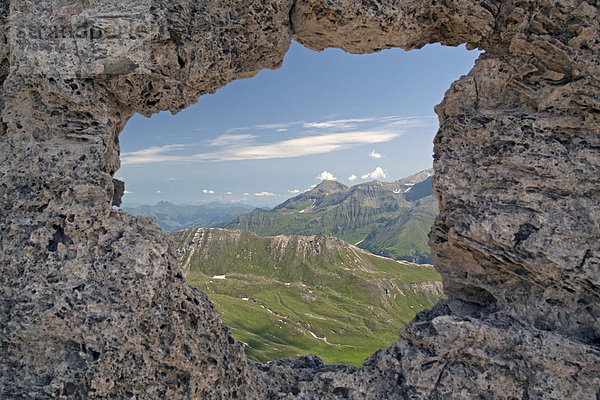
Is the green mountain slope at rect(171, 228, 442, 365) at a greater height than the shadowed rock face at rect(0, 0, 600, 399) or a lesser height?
lesser

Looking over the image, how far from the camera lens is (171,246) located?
12.5 m

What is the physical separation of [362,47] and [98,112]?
10519 millimetres

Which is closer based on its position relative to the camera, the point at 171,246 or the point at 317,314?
the point at 171,246

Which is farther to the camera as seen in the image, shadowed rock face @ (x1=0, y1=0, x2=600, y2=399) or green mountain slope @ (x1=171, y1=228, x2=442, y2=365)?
green mountain slope @ (x1=171, y1=228, x2=442, y2=365)

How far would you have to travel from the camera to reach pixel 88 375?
966cm

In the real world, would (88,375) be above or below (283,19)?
below

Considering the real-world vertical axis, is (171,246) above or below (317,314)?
Result: above

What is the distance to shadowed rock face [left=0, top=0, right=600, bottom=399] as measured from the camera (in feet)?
33.5

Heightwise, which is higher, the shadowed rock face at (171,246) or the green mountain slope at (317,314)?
the shadowed rock face at (171,246)

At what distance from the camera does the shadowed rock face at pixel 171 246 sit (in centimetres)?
1021

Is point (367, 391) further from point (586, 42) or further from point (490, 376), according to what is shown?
point (586, 42)

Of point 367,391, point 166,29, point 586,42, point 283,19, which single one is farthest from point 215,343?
point 586,42

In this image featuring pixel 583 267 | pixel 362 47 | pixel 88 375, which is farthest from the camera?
pixel 362 47

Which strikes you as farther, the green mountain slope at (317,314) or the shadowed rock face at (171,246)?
the green mountain slope at (317,314)
